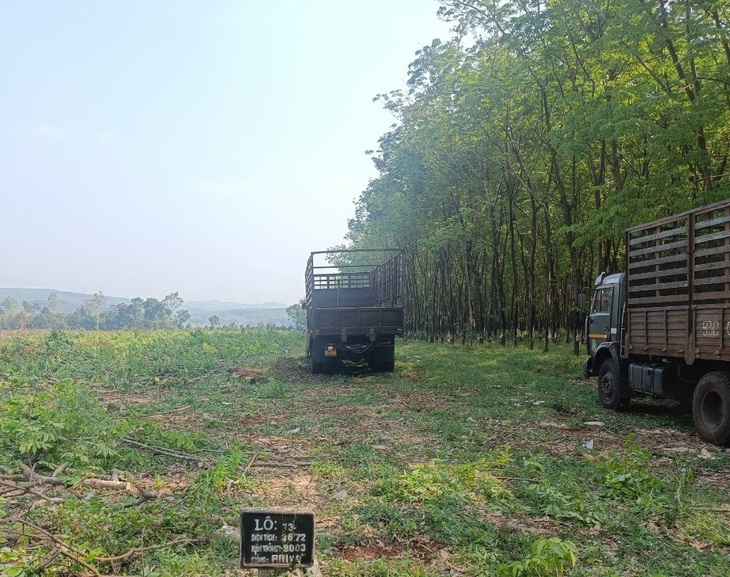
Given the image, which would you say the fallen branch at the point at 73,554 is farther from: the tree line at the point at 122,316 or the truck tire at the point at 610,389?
the tree line at the point at 122,316

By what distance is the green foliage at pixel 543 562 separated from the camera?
3617 mm

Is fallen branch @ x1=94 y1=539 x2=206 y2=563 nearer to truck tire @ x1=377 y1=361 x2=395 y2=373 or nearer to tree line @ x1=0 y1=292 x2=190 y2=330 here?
truck tire @ x1=377 y1=361 x2=395 y2=373

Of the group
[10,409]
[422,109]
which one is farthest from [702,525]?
[422,109]

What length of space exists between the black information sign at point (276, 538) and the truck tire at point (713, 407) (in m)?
6.78

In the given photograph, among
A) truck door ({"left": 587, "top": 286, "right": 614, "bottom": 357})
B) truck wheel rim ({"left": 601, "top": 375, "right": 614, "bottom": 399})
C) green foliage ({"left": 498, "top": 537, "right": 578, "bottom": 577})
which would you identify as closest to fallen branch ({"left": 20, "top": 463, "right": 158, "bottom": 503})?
green foliage ({"left": 498, "top": 537, "right": 578, "bottom": 577})

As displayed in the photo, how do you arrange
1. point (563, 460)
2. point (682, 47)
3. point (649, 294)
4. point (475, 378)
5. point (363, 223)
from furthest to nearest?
point (363, 223) → point (475, 378) → point (682, 47) → point (649, 294) → point (563, 460)

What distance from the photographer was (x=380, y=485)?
564 centimetres

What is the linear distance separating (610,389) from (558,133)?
745 cm

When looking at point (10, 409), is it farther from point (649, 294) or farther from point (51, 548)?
point (649, 294)

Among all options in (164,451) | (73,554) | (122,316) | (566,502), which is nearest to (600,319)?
(566,502)

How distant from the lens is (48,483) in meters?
5.48

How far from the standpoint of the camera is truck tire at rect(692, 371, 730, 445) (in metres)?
7.85

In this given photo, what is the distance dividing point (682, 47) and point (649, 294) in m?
7.54

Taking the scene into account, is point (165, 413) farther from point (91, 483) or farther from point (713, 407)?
point (713, 407)
